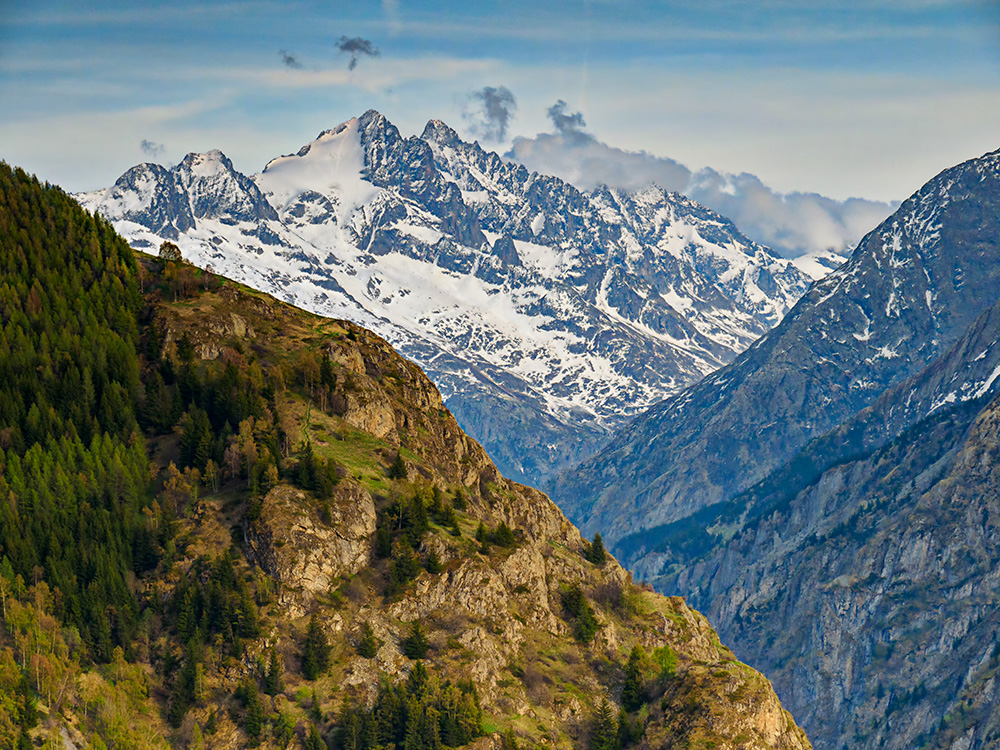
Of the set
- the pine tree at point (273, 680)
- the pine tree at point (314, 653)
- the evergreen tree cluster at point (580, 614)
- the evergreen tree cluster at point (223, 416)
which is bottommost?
the pine tree at point (273, 680)

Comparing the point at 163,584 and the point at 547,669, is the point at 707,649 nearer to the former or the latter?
the point at 547,669

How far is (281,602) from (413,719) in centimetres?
2531

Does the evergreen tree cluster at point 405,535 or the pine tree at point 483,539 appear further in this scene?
the pine tree at point 483,539

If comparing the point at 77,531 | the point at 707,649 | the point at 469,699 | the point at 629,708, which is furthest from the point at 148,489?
the point at 707,649

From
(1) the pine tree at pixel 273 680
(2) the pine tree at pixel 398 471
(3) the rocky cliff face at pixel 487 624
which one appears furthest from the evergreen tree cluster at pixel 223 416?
(1) the pine tree at pixel 273 680

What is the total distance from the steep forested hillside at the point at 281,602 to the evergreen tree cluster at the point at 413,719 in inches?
11.6

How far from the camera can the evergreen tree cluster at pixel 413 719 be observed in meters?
155

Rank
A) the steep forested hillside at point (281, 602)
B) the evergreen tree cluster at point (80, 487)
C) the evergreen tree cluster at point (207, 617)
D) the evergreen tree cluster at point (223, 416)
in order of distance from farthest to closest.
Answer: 1. the evergreen tree cluster at point (223, 416)
2. the evergreen tree cluster at point (80, 487)
3. the evergreen tree cluster at point (207, 617)
4. the steep forested hillside at point (281, 602)

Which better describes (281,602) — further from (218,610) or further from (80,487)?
(80,487)

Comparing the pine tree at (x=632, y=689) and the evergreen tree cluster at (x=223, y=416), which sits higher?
the evergreen tree cluster at (x=223, y=416)

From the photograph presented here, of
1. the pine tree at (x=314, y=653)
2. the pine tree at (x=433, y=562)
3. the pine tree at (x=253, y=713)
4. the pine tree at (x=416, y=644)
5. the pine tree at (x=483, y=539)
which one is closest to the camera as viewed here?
the pine tree at (x=253, y=713)

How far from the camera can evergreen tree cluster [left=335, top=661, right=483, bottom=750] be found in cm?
15500

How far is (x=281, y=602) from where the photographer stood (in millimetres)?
165875

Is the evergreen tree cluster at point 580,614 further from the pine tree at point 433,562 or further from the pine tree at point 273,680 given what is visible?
the pine tree at point 273,680
